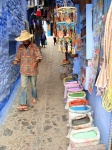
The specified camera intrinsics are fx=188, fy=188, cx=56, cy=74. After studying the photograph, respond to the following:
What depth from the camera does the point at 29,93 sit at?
19.0 ft

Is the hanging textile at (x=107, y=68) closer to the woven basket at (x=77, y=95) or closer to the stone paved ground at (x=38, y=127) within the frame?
the stone paved ground at (x=38, y=127)

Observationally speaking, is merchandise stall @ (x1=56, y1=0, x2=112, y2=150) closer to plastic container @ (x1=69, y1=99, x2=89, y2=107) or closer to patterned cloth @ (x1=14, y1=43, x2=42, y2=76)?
plastic container @ (x1=69, y1=99, x2=89, y2=107)

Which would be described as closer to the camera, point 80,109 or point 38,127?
point 80,109

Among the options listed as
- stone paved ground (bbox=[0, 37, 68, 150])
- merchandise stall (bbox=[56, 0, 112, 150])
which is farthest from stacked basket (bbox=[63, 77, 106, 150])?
stone paved ground (bbox=[0, 37, 68, 150])

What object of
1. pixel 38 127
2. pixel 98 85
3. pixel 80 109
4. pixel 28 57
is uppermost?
pixel 28 57

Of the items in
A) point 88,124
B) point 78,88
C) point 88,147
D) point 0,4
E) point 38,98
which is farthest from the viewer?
point 38,98

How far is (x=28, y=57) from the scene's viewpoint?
4.56 metres

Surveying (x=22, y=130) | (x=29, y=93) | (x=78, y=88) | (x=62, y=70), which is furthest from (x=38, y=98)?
(x=62, y=70)

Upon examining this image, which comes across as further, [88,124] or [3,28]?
[3,28]

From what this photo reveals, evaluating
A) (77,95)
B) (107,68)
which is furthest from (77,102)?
(107,68)

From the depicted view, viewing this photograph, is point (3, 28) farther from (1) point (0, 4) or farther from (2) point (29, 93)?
(2) point (29, 93)

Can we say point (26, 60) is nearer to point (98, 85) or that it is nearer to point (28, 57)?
point (28, 57)

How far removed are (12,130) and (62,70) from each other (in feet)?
13.7

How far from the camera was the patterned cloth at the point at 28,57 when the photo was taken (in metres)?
4.55
